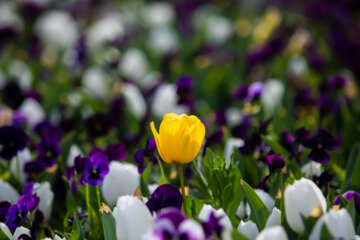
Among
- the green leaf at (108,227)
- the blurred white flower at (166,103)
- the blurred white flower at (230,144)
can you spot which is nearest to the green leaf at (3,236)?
the green leaf at (108,227)

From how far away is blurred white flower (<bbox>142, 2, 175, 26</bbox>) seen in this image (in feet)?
13.3

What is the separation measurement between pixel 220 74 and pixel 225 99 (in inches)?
5.4

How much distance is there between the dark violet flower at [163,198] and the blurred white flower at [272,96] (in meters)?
1.08

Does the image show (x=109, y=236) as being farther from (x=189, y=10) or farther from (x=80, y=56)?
(x=189, y=10)

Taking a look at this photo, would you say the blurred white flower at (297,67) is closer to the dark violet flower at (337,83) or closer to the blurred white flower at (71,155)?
the dark violet flower at (337,83)

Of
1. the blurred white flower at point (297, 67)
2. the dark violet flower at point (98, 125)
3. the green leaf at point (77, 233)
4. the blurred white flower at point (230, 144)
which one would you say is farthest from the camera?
the blurred white flower at point (297, 67)

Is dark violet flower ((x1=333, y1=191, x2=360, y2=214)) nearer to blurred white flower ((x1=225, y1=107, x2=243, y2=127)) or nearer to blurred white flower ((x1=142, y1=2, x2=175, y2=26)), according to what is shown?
blurred white flower ((x1=225, y1=107, x2=243, y2=127))

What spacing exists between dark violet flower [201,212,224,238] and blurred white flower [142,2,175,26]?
122 inches

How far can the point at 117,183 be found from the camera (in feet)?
4.71

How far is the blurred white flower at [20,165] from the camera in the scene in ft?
5.40

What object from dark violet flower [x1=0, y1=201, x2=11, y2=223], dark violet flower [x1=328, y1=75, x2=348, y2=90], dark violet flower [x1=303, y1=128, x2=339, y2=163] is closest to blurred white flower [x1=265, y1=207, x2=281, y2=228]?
dark violet flower [x1=303, y1=128, x2=339, y2=163]

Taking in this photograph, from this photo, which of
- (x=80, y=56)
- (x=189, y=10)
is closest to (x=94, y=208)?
(x=80, y=56)

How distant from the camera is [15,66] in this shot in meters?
3.08

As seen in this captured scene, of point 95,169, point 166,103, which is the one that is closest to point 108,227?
point 95,169
